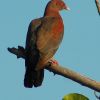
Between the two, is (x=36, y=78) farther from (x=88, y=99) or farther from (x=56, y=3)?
(x=56, y=3)

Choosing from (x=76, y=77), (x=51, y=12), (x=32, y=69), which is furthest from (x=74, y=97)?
(x=51, y=12)

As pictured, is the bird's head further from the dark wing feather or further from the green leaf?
the green leaf

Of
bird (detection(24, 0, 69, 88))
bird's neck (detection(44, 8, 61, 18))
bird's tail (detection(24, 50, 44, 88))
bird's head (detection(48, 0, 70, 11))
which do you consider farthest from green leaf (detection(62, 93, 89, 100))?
bird's head (detection(48, 0, 70, 11))

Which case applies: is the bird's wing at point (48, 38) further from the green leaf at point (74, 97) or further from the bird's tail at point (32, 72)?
the green leaf at point (74, 97)

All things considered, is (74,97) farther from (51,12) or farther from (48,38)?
(51,12)

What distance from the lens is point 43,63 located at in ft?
15.4

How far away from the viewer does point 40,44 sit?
510 centimetres

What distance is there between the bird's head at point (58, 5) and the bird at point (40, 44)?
17 cm

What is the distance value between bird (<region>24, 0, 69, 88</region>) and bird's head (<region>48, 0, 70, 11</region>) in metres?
0.17

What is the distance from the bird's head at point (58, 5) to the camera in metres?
6.98

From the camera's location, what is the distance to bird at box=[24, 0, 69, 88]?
468 centimetres

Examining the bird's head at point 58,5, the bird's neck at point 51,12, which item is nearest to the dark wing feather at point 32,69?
the bird's neck at point 51,12

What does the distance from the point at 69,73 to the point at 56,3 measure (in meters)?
3.88

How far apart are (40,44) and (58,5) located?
2.08m
